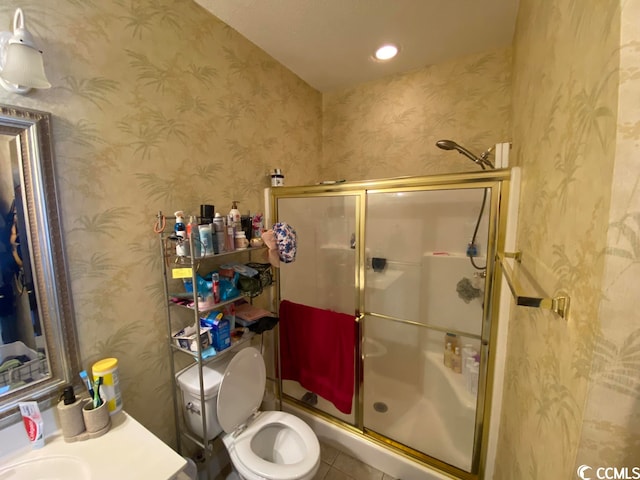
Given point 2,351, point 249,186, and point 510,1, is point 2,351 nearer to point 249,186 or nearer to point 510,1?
point 249,186

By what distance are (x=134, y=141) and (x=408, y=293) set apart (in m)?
1.69

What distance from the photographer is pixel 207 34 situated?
1.34 metres

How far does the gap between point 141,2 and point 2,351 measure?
1.43 meters

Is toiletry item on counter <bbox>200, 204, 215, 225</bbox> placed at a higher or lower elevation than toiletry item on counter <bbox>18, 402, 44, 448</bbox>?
higher

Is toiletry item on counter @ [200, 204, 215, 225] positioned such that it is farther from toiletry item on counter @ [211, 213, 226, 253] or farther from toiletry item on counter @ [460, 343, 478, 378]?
toiletry item on counter @ [460, 343, 478, 378]

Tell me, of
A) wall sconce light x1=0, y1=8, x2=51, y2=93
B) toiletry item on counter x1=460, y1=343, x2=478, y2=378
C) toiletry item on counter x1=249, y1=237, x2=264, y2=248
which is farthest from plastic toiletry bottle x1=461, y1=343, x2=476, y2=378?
wall sconce light x1=0, y1=8, x2=51, y2=93

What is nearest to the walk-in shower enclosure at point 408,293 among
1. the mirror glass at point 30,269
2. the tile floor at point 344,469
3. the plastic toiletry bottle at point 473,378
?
the plastic toiletry bottle at point 473,378

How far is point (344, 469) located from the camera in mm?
1545

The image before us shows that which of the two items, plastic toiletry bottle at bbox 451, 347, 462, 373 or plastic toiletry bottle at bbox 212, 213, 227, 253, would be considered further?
plastic toiletry bottle at bbox 451, 347, 462, 373

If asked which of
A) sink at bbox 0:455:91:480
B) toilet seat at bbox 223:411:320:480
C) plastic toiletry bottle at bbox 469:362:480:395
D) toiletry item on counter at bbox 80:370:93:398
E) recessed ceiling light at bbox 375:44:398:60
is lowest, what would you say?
toilet seat at bbox 223:411:320:480

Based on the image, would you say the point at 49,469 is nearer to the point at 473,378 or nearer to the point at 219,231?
the point at 219,231

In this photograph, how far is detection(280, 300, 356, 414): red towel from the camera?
1.59m

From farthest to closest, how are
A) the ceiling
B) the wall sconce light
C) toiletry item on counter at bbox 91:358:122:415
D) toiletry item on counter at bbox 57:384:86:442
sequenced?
the ceiling → toiletry item on counter at bbox 91:358:122:415 → toiletry item on counter at bbox 57:384:86:442 → the wall sconce light
